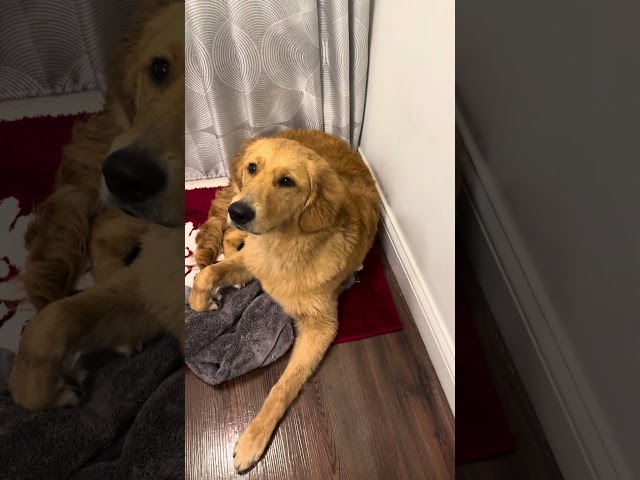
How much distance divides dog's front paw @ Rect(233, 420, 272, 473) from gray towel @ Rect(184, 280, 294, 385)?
182mm

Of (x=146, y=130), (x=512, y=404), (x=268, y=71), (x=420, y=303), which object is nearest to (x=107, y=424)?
(x=146, y=130)

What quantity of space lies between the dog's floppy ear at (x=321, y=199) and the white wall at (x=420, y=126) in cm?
22

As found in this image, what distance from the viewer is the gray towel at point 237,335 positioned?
1.40 metres

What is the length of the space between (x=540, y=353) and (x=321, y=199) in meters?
0.67

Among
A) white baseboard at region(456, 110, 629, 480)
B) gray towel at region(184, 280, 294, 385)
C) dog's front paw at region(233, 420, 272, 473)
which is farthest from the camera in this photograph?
gray towel at region(184, 280, 294, 385)

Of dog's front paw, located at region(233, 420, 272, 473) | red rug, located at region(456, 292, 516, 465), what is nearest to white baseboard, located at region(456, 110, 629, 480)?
red rug, located at region(456, 292, 516, 465)

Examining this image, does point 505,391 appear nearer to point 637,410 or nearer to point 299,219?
point 637,410

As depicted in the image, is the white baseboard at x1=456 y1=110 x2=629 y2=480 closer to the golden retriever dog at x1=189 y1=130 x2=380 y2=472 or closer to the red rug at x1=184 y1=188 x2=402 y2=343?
the golden retriever dog at x1=189 y1=130 x2=380 y2=472

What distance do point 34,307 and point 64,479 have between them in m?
0.09

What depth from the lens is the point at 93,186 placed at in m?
0.20

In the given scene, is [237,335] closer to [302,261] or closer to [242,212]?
[302,261]

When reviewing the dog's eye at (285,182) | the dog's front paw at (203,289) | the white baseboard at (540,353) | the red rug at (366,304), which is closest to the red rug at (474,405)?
the white baseboard at (540,353)

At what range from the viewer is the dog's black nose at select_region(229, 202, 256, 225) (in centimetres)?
126

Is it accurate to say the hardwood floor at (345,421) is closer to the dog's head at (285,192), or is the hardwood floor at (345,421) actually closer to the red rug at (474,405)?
the red rug at (474,405)
